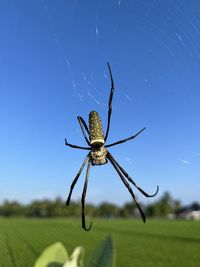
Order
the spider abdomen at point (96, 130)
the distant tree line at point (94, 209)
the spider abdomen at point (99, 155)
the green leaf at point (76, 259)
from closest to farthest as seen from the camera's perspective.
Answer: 1. the green leaf at point (76, 259)
2. the spider abdomen at point (96, 130)
3. the spider abdomen at point (99, 155)
4. the distant tree line at point (94, 209)

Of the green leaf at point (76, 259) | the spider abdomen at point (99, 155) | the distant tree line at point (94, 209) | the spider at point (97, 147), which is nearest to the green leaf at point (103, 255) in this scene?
the green leaf at point (76, 259)

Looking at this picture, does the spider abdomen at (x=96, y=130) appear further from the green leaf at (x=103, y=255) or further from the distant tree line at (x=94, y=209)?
the distant tree line at (x=94, y=209)

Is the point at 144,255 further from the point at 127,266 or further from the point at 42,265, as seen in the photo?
the point at 42,265

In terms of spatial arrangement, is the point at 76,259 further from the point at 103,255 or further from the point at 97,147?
the point at 97,147

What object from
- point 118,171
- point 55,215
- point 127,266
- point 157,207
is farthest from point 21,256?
point 55,215

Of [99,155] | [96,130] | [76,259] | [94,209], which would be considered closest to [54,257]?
[76,259]

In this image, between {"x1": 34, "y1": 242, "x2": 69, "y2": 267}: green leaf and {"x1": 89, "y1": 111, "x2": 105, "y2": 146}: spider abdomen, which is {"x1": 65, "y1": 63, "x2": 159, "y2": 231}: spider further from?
{"x1": 34, "y1": 242, "x2": 69, "y2": 267}: green leaf
